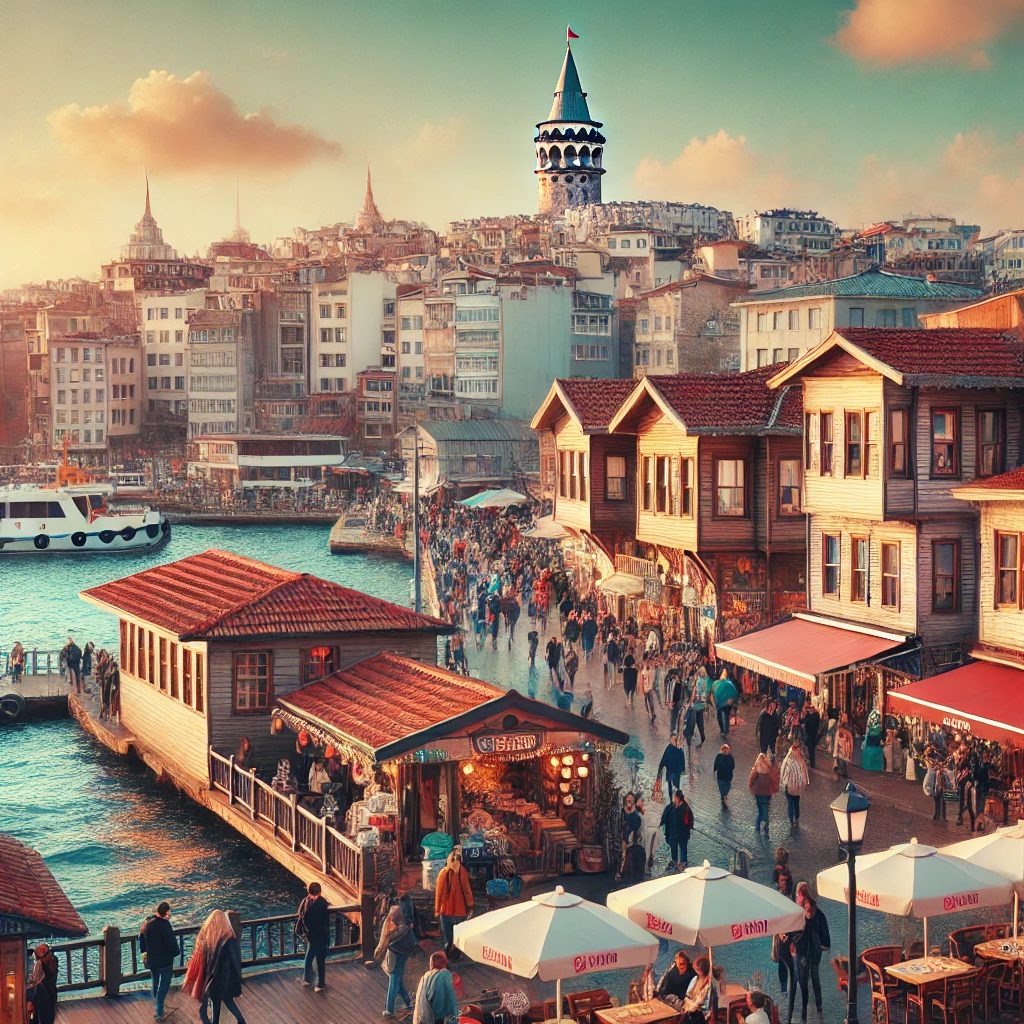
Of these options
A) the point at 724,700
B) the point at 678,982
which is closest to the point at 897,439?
the point at 724,700

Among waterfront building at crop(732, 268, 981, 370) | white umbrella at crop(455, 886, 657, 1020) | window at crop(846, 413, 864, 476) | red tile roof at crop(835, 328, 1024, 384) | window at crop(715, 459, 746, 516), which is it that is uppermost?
waterfront building at crop(732, 268, 981, 370)

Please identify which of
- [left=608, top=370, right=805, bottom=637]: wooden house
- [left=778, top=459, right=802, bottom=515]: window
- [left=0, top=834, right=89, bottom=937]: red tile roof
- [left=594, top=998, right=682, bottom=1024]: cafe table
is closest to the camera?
[left=0, top=834, right=89, bottom=937]: red tile roof

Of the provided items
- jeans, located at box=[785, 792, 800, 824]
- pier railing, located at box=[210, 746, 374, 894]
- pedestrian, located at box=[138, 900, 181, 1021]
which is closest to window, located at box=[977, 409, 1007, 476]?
jeans, located at box=[785, 792, 800, 824]

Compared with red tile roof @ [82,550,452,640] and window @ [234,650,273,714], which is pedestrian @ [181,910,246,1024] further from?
window @ [234,650,273,714]

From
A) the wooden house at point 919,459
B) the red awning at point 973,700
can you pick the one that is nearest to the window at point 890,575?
the wooden house at point 919,459

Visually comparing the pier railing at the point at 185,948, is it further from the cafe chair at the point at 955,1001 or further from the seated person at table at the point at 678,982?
the cafe chair at the point at 955,1001

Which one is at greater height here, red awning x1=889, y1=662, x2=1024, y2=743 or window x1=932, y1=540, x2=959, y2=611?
window x1=932, y1=540, x2=959, y2=611
